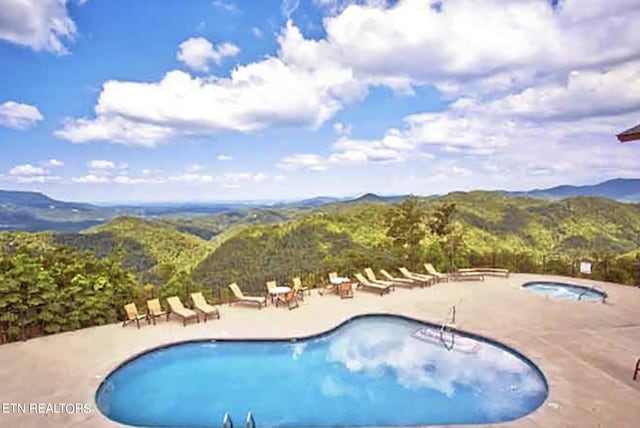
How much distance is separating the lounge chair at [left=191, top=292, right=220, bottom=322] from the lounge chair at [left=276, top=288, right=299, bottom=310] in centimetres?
163

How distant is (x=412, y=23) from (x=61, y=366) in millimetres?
11451

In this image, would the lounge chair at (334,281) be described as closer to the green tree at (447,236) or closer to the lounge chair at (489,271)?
the green tree at (447,236)

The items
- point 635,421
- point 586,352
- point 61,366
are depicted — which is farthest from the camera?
point 586,352

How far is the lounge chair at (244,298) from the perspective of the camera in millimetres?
11117

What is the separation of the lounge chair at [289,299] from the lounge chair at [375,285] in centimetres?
244

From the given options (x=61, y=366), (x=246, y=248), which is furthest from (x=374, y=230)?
(x=61, y=366)

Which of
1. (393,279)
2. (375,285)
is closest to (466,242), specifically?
A: (393,279)

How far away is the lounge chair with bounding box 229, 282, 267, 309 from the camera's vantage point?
11.1 m

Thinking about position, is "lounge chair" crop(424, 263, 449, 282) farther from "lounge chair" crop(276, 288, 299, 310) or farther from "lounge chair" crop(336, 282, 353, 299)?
"lounge chair" crop(276, 288, 299, 310)

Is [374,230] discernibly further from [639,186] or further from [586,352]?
[639,186]

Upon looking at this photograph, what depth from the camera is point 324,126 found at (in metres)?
30.5

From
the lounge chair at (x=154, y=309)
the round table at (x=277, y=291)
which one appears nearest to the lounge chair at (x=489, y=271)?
the round table at (x=277, y=291)

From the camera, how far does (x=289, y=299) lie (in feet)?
36.6

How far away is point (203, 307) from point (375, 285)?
16.3 ft
